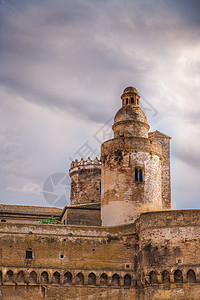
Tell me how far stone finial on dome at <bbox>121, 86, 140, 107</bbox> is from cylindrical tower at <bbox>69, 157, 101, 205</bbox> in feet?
38.9

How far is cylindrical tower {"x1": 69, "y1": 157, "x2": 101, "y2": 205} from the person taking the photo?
192ft

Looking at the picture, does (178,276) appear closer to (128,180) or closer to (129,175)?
(128,180)

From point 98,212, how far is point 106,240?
9378mm

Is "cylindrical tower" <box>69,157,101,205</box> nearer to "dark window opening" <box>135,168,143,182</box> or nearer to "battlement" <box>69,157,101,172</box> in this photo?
"battlement" <box>69,157,101,172</box>

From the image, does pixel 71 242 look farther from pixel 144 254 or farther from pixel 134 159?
pixel 134 159

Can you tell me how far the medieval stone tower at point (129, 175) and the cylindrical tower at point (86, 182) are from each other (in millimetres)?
12091

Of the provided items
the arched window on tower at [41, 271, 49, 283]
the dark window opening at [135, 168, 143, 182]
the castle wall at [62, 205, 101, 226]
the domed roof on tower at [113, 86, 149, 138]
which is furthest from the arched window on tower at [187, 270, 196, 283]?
the domed roof on tower at [113, 86, 149, 138]

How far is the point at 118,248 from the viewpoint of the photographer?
4094 centimetres

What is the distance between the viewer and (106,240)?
4097cm

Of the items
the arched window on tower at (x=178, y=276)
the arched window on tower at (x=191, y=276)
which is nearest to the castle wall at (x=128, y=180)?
the arched window on tower at (x=178, y=276)

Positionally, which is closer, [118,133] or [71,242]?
[71,242]

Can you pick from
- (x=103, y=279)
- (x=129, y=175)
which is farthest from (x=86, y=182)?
(x=103, y=279)

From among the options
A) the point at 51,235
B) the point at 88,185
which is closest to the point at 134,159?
the point at 51,235

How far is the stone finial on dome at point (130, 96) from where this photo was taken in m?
50.0
